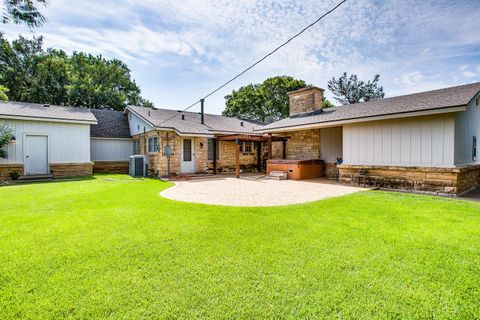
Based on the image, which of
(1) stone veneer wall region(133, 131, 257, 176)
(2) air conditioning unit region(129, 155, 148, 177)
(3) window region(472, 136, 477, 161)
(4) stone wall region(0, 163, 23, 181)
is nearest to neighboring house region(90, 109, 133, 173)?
(1) stone veneer wall region(133, 131, 257, 176)

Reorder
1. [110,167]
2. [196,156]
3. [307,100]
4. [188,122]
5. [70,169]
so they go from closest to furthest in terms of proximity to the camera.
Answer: [70,169] < [196,156] < [307,100] < [188,122] < [110,167]

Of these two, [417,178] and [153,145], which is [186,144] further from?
[417,178]

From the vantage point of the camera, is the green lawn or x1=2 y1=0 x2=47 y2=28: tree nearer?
the green lawn

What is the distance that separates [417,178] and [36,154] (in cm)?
1646

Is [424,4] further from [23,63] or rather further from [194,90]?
[23,63]

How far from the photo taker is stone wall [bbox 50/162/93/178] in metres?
12.2

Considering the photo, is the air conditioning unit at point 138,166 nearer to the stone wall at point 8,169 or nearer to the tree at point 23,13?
the stone wall at point 8,169

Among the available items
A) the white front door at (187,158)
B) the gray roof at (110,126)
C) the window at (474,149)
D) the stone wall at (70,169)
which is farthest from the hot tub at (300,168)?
the gray roof at (110,126)

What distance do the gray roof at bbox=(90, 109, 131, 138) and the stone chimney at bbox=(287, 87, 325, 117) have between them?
11.7 m

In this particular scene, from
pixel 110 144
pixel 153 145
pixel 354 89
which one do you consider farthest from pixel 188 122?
pixel 354 89

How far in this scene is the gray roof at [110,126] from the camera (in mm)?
15963

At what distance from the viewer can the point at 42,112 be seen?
40.9ft

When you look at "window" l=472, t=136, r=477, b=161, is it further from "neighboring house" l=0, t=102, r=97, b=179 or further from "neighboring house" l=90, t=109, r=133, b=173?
"neighboring house" l=90, t=109, r=133, b=173

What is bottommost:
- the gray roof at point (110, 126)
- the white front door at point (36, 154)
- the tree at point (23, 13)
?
the white front door at point (36, 154)
